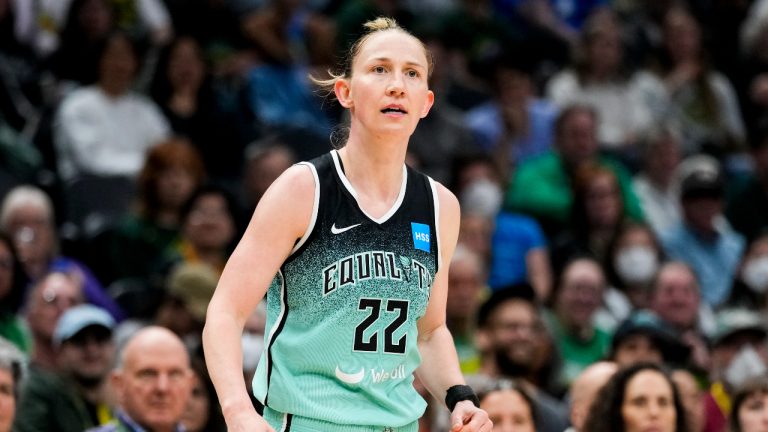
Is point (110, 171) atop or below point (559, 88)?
below

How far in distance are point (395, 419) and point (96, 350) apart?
3751 mm

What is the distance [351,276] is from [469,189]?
653 cm

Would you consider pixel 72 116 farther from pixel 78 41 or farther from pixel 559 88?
pixel 559 88

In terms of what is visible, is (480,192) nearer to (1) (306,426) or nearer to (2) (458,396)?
(2) (458,396)

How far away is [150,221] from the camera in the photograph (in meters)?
9.02

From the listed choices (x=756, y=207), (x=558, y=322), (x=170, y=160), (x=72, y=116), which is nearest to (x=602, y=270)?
(x=558, y=322)

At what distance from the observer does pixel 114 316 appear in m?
8.35

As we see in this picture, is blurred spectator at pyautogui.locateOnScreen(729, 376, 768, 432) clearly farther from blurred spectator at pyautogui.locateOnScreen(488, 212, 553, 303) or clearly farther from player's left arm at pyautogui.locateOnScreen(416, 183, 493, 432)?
player's left arm at pyautogui.locateOnScreen(416, 183, 493, 432)

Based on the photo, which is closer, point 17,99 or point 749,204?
point 17,99

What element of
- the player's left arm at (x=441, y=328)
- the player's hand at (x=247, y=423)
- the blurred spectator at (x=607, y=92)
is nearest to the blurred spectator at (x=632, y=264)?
the blurred spectator at (x=607, y=92)

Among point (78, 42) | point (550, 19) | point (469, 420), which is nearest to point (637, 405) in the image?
point (469, 420)

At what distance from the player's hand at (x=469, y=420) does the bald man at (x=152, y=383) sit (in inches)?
100

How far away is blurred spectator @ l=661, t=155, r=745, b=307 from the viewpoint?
10414 millimetres

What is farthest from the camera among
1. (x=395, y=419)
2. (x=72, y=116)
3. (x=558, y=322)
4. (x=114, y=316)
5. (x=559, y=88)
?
(x=559, y=88)
